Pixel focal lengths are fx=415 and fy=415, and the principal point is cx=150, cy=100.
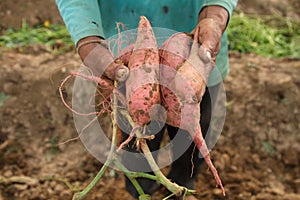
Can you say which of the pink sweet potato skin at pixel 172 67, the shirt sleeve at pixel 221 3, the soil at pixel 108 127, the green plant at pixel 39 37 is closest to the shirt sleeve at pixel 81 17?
the pink sweet potato skin at pixel 172 67

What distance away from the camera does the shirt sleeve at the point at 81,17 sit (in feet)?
4.30

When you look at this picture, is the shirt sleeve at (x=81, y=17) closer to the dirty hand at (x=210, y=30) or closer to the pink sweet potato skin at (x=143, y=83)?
the pink sweet potato skin at (x=143, y=83)

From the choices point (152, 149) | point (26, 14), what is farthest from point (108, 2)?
point (26, 14)

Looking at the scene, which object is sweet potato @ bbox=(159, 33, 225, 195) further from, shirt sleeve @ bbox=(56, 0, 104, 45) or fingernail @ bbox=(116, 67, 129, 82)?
shirt sleeve @ bbox=(56, 0, 104, 45)

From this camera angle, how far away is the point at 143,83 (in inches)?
44.4

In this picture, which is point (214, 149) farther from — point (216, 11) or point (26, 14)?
point (26, 14)

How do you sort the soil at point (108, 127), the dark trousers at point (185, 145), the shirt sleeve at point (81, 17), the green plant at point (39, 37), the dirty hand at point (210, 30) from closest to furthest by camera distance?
the dirty hand at point (210, 30) < the shirt sleeve at point (81, 17) < the dark trousers at point (185, 145) < the soil at point (108, 127) < the green plant at point (39, 37)

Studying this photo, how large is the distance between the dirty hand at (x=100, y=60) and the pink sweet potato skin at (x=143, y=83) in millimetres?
32

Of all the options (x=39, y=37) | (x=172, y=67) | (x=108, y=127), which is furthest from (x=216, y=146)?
(x=39, y=37)

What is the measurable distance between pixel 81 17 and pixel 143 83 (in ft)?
1.18

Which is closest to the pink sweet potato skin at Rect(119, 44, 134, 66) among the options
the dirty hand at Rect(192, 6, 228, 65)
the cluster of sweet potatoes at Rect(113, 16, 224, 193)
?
the cluster of sweet potatoes at Rect(113, 16, 224, 193)

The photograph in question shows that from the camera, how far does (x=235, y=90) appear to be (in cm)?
244

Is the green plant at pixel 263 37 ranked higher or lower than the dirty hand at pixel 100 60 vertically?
lower

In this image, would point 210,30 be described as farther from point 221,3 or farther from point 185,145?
point 185,145
